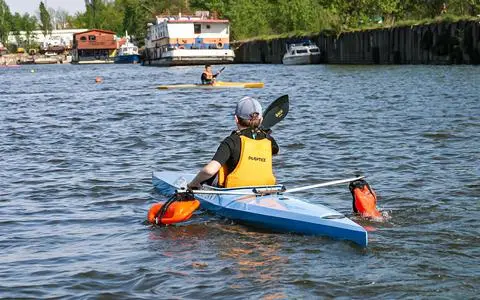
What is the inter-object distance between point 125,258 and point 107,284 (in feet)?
2.73

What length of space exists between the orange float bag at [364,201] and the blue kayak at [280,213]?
644mm

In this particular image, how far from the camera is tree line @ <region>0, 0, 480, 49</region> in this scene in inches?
2188

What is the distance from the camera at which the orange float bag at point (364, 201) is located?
8.53 meters

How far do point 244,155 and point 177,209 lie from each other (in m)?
0.89

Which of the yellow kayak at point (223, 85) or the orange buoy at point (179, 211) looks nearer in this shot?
the orange buoy at point (179, 211)

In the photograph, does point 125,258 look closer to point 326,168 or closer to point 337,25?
point 326,168

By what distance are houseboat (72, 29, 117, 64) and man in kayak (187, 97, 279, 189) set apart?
110 meters

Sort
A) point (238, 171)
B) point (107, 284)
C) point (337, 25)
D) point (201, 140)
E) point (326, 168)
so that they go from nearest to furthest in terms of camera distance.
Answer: point (107, 284)
point (238, 171)
point (326, 168)
point (201, 140)
point (337, 25)

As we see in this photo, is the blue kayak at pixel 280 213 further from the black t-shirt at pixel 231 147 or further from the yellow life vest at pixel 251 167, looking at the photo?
the black t-shirt at pixel 231 147

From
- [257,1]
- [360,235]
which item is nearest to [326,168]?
[360,235]

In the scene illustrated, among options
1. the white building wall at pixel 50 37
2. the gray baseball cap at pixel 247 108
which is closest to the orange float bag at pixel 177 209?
the gray baseball cap at pixel 247 108

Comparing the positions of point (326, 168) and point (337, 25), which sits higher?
point (337, 25)

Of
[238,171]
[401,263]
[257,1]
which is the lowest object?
[401,263]

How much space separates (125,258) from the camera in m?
7.40
